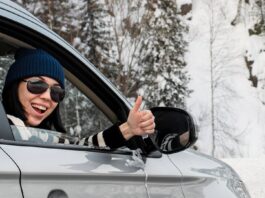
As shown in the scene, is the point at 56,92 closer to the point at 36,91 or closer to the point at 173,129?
the point at 36,91

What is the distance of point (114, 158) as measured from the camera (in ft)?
6.92

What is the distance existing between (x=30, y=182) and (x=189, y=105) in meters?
42.6

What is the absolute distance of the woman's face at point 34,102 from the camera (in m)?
2.22

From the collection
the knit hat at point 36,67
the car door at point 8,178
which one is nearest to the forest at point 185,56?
the knit hat at point 36,67

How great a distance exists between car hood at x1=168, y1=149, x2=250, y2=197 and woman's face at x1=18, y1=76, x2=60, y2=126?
60 centimetres

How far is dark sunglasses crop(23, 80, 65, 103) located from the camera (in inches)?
86.4

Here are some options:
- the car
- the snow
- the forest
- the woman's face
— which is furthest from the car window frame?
the snow

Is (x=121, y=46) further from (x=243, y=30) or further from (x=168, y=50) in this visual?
(x=243, y=30)

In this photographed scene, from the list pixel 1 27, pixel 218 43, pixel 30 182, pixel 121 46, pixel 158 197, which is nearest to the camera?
pixel 30 182

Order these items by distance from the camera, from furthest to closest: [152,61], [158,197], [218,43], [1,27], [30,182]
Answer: [218,43]
[152,61]
[158,197]
[1,27]
[30,182]

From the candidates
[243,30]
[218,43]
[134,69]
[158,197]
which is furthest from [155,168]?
[243,30]

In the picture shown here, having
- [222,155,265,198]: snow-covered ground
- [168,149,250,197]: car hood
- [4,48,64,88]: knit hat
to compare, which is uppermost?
[4,48,64,88]: knit hat

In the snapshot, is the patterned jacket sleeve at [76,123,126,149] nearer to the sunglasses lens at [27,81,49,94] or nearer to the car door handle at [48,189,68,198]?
the sunglasses lens at [27,81,49,94]

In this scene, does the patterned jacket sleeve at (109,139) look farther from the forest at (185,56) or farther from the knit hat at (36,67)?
the forest at (185,56)
